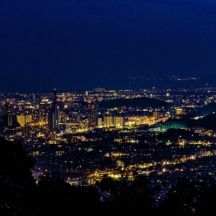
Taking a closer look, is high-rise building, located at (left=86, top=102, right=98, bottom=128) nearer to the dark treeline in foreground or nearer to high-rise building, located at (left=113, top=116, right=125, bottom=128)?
high-rise building, located at (left=113, top=116, right=125, bottom=128)

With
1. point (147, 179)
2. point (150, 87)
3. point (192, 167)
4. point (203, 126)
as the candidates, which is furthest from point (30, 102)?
point (147, 179)

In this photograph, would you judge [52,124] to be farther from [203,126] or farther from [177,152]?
[177,152]

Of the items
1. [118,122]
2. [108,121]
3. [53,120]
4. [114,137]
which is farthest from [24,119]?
[114,137]

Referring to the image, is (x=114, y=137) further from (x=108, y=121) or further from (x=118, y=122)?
(x=118, y=122)

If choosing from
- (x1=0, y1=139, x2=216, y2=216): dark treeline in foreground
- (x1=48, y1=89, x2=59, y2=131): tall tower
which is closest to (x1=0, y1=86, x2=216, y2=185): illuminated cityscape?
(x1=48, y1=89, x2=59, y2=131): tall tower

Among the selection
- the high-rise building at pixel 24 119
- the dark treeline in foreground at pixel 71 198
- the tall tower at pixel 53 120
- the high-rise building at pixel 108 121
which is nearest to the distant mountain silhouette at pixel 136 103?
the high-rise building at pixel 108 121

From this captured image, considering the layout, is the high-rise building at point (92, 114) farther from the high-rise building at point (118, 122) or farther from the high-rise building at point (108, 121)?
the high-rise building at point (118, 122)
